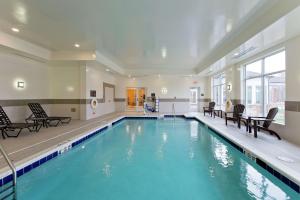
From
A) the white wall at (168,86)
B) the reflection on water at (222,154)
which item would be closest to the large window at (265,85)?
the reflection on water at (222,154)

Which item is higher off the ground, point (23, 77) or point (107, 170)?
point (23, 77)

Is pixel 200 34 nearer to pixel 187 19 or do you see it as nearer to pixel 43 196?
pixel 187 19

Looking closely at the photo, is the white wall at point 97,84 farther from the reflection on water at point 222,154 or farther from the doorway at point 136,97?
the reflection on water at point 222,154

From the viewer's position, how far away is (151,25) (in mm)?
4422

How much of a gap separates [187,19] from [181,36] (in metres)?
1.15

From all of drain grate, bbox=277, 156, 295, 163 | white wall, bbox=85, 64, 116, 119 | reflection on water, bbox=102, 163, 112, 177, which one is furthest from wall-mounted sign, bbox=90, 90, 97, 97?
drain grate, bbox=277, 156, 295, 163

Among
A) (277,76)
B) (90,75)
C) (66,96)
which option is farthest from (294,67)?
(66,96)

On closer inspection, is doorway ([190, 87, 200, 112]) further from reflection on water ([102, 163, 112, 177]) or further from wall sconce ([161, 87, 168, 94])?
reflection on water ([102, 163, 112, 177])

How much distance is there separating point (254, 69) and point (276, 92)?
4.73 ft

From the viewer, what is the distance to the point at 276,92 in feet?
18.6

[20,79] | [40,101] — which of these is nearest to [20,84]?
[20,79]

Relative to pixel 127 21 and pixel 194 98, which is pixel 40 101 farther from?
pixel 194 98

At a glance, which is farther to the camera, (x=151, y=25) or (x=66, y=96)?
(x=66, y=96)

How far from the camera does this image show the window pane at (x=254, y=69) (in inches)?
253
